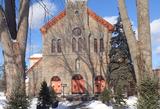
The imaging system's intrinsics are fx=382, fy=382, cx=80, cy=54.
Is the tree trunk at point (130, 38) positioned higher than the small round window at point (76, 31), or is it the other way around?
the small round window at point (76, 31)

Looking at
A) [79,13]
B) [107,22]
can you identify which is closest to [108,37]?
[107,22]

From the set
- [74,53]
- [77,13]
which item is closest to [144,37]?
[74,53]

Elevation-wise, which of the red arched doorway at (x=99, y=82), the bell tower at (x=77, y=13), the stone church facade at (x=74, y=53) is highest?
the bell tower at (x=77, y=13)

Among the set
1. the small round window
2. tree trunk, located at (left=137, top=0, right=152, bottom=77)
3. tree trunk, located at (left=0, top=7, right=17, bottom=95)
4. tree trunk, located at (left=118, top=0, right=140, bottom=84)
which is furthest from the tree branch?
the small round window

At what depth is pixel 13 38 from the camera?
10.8m

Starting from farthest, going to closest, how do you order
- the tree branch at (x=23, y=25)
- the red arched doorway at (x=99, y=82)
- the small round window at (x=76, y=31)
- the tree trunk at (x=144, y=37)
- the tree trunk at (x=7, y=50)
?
the small round window at (x=76, y=31) < the red arched doorway at (x=99, y=82) < the tree branch at (x=23, y=25) < the tree trunk at (x=7, y=50) < the tree trunk at (x=144, y=37)

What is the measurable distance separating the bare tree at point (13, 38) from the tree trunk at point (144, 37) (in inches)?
123

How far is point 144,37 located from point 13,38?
3.66 metres

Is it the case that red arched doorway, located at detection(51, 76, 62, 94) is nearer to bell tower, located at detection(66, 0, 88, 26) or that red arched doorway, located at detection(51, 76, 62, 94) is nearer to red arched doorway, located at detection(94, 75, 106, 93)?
red arched doorway, located at detection(94, 75, 106, 93)

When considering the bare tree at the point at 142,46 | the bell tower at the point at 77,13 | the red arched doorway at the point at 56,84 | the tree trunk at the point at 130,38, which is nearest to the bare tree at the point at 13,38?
the tree trunk at the point at 130,38

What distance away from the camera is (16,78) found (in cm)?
1028

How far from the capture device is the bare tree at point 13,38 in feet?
33.6

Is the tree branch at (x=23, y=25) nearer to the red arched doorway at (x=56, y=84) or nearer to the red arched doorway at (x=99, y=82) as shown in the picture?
the red arched doorway at (x=56, y=84)

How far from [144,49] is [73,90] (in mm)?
38698
